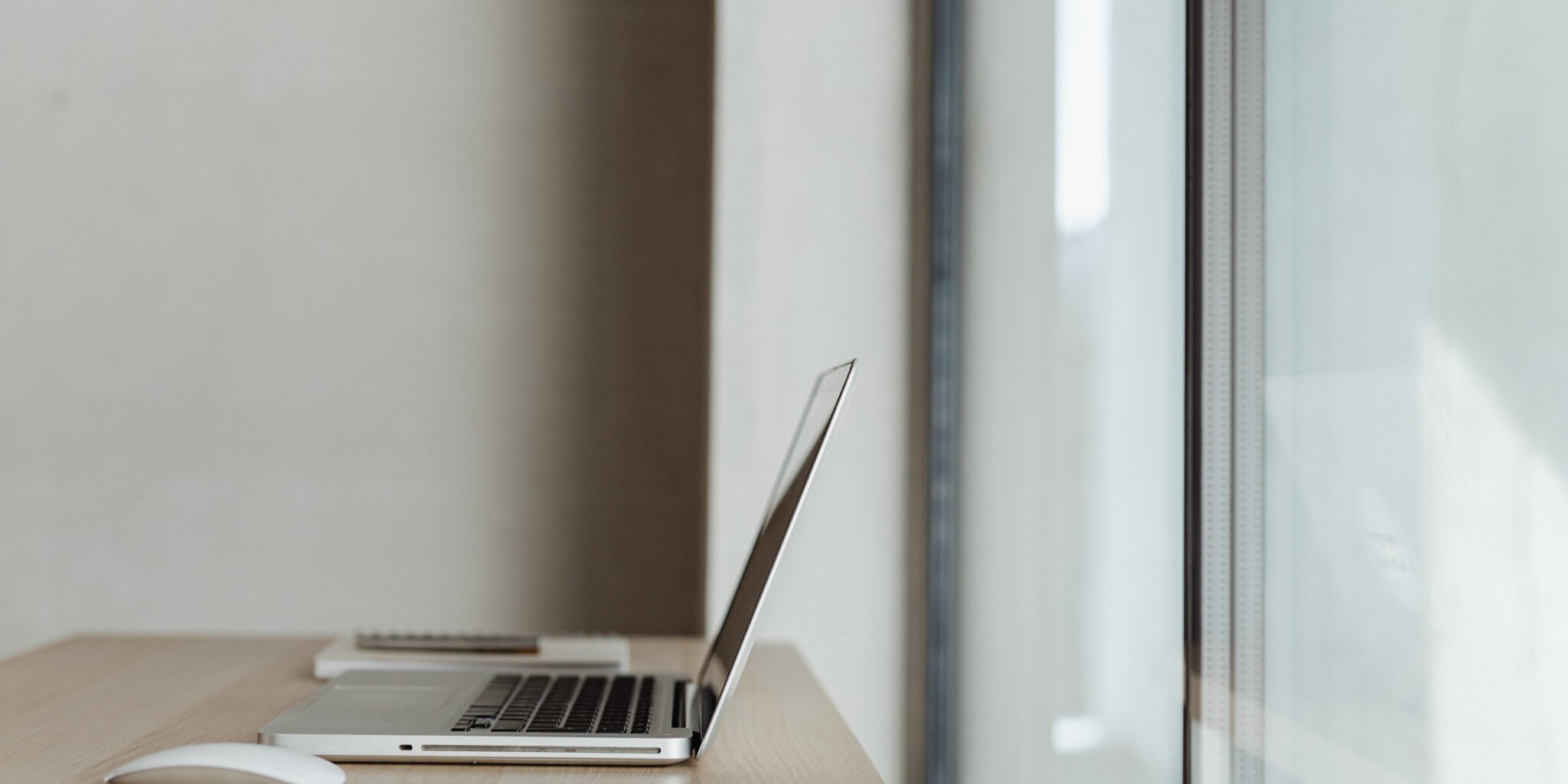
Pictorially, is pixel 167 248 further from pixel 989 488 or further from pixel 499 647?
pixel 989 488

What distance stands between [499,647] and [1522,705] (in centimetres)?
90

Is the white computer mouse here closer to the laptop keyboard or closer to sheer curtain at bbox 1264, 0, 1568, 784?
the laptop keyboard

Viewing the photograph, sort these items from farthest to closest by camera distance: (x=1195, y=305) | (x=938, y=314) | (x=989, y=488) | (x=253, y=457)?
(x=253, y=457), (x=938, y=314), (x=989, y=488), (x=1195, y=305)

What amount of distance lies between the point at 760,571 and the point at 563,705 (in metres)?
0.20

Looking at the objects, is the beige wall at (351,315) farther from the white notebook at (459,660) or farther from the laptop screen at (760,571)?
the laptop screen at (760,571)

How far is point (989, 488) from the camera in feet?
4.94

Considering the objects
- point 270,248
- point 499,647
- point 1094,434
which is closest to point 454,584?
point 270,248

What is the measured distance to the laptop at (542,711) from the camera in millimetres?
749

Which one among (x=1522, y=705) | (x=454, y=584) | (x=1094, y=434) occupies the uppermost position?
(x=1094, y=434)

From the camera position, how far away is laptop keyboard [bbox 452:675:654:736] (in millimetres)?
796

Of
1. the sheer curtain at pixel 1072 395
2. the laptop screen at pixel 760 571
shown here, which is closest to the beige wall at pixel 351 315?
the sheer curtain at pixel 1072 395

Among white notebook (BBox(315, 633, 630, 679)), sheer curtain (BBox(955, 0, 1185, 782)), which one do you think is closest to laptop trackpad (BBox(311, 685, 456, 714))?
white notebook (BBox(315, 633, 630, 679))

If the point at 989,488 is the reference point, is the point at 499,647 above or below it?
below

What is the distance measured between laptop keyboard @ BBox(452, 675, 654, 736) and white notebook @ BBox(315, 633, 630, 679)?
99mm
